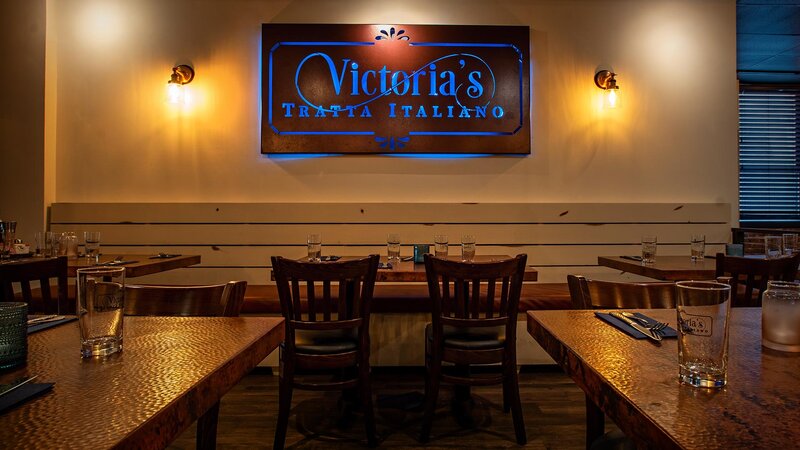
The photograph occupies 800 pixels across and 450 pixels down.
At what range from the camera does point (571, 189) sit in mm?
4125

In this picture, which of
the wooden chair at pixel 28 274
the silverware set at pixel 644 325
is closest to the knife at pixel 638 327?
the silverware set at pixel 644 325

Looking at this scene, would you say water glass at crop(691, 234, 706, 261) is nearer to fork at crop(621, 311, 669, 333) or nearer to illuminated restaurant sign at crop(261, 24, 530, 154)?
illuminated restaurant sign at crop(261, 24, 530, 154)

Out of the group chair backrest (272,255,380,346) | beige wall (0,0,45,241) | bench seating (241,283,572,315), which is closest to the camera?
chair backrest (272,255,380,346)

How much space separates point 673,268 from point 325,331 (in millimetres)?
2103

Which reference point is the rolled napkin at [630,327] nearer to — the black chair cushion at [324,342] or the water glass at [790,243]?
the black chair cushion at [324,342]

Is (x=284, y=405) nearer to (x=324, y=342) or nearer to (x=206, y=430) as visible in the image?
(x=324, y=342)

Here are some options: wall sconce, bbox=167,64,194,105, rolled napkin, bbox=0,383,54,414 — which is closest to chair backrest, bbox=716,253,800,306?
rolled napkin, bbox=0,383,54,414

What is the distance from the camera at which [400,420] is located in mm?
2656

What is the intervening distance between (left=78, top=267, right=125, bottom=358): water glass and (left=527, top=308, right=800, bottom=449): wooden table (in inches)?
35.3

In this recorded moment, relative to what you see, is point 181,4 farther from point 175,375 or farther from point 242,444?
point 175,375

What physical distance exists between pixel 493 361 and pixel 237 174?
2.76 m

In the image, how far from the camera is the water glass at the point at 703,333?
0.76 m

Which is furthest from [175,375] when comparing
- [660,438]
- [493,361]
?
[493,361]

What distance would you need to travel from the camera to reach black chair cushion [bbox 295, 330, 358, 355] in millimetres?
2334
